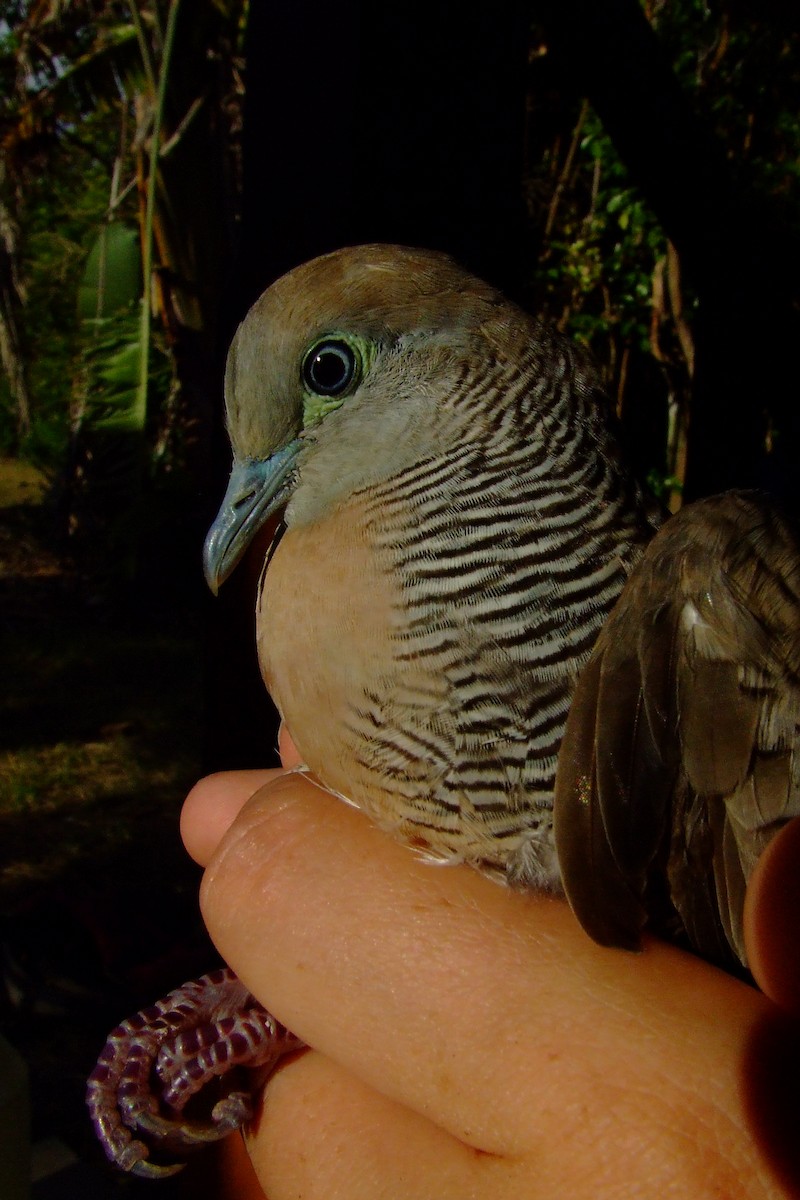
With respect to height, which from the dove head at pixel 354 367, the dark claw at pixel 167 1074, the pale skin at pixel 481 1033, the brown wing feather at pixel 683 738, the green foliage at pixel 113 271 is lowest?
the dark claw at pixel 167 1074

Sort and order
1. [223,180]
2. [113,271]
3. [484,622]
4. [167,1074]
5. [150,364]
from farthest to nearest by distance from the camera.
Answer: [223,180], [113,271], [150,364], [167,1074], [484,622]

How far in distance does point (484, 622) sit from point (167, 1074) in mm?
1202

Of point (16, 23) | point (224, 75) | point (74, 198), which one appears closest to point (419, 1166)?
point (224, 75)

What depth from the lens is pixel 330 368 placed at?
5.91ft

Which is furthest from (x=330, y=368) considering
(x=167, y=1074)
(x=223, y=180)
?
(x=223, y=180)

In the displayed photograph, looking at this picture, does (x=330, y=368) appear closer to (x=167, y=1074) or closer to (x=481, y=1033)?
(x=481, y=1033)

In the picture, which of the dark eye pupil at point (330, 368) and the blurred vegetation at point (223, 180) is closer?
the dark eye pupil at point (330, 368)

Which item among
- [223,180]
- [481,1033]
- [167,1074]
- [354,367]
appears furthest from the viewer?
[223,180]

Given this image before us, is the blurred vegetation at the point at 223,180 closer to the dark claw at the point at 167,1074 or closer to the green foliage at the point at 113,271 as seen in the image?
the green foliage at the point at 113,271

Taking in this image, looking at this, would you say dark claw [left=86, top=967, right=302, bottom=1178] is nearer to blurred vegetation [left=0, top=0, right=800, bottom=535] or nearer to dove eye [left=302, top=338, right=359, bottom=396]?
dove eye [left=302, top=338, right=359, bottom=396]

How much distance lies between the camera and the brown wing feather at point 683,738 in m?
1.38

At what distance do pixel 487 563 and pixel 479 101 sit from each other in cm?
149

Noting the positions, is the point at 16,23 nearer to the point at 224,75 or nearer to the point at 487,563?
the point at 224,75

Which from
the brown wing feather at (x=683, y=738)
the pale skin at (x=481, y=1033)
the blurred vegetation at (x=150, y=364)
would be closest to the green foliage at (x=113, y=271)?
the blurred vegetation at (x=150, y=364)
